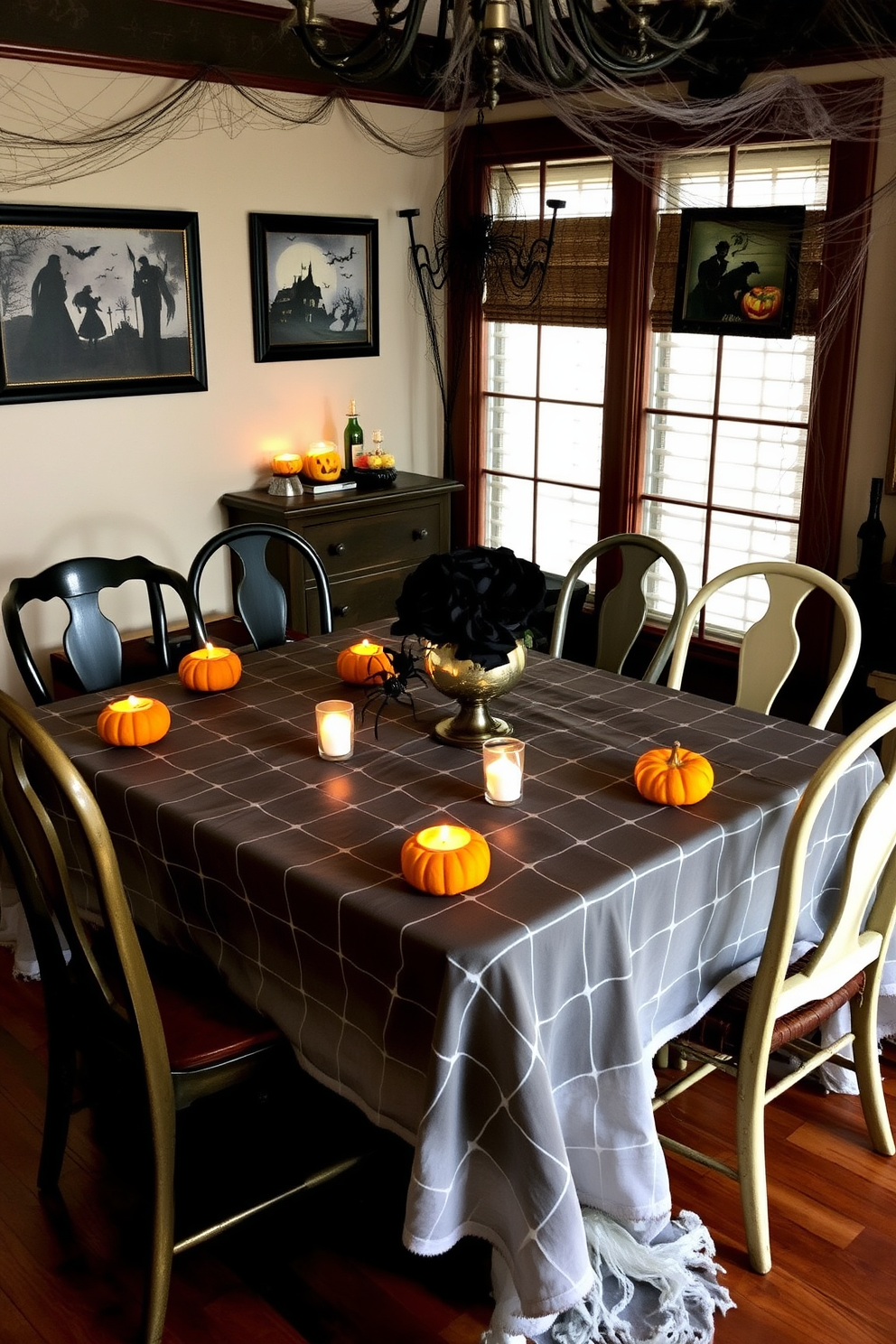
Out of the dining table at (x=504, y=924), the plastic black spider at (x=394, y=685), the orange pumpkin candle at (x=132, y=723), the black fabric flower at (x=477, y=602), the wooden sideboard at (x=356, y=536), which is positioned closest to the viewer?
the dining table at (x=504, y=924)

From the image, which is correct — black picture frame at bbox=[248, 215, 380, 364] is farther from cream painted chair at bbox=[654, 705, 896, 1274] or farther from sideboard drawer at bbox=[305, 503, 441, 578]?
cream painted chair at bbox=[654, 705, 896, 1274]

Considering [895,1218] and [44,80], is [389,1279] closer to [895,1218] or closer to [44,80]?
[895,1218]

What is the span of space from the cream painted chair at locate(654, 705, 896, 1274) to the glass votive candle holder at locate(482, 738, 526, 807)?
1.39ft

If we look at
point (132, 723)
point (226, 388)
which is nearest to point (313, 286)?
point (226, 388)

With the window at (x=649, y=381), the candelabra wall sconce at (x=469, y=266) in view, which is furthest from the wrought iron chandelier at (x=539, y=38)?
the candelabra wall sconce at (x=469, y=266)

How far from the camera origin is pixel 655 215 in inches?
147

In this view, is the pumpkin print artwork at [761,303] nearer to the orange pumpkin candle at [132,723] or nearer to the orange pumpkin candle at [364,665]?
the orange pumpkin candle at [364,665]

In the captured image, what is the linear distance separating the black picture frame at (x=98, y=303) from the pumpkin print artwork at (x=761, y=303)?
1651 millimetres

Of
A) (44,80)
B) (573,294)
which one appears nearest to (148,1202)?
(44,80)

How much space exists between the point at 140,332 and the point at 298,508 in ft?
2.28

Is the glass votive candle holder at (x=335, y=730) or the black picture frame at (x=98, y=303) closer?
the glass votive candle holder at (x=335, y=730)

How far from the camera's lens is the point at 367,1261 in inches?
75.6

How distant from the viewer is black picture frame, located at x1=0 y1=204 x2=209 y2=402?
326 cm

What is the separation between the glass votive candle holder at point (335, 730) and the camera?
2.05 meters
